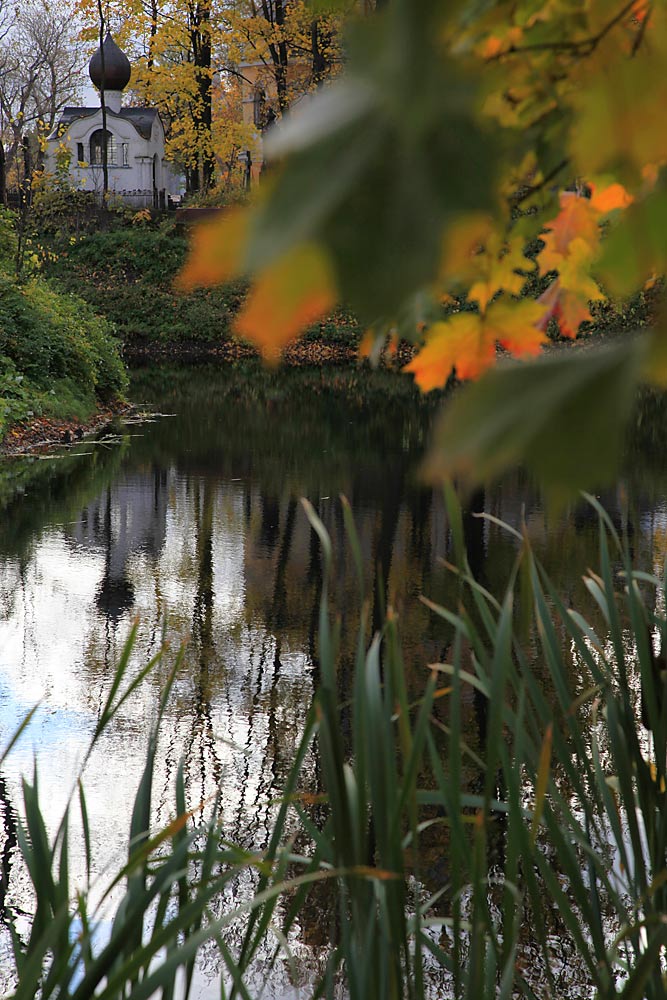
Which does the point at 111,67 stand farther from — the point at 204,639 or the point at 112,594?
the point at 204,639

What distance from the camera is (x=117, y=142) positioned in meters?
32.6

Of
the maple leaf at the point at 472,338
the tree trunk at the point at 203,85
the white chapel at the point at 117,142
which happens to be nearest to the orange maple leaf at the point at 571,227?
the maple leaf at the point at 472,338

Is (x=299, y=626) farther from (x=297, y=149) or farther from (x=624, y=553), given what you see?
(x=297, y=149)

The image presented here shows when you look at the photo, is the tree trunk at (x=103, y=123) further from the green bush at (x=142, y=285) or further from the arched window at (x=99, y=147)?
the green bush at (x=142, y=285)

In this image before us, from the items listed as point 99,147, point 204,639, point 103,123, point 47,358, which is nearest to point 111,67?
point 103,123

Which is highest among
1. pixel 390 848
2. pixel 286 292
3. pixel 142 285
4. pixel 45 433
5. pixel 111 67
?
pixel 111 67

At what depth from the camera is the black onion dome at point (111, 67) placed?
99.4 feet

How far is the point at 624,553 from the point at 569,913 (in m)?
0.66

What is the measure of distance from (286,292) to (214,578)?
6.43 m

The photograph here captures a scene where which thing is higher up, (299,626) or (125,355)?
(125,355)

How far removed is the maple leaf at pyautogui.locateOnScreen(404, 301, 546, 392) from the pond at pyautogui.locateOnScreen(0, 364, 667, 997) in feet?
1.92

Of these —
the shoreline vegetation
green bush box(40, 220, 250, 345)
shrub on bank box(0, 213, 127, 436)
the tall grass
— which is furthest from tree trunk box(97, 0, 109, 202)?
the tall grass

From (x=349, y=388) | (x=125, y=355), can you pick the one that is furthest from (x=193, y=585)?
(x=125, y=355)

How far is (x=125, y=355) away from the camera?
21734 millimetres
